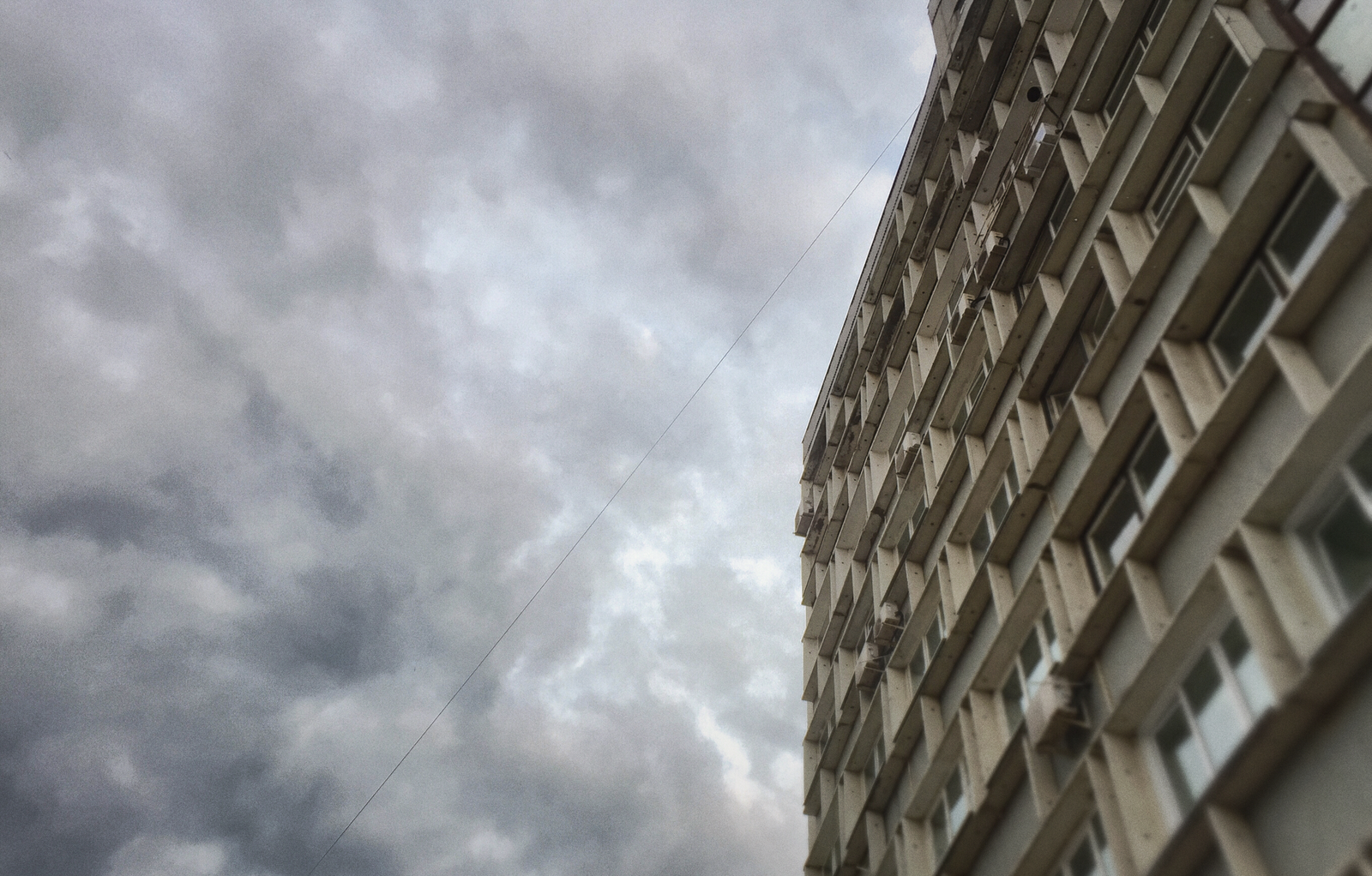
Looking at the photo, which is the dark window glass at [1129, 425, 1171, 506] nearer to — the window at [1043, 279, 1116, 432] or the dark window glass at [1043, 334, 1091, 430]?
Result: the window at [1043, 279, 1116, 432]

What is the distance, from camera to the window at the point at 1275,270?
1080cm

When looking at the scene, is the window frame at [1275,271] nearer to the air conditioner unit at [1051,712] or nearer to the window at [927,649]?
the air conditioner unit at [1051,712]

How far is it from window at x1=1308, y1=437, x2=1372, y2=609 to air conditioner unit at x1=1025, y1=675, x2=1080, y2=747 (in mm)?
3952

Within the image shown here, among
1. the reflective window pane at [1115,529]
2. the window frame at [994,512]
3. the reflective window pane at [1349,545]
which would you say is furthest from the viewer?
the window frame at [994,512]

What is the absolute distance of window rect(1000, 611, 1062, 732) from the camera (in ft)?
46.7

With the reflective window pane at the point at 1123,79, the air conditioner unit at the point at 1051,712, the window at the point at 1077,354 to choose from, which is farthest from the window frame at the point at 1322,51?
the air conditioner unit at the point at 1051,712

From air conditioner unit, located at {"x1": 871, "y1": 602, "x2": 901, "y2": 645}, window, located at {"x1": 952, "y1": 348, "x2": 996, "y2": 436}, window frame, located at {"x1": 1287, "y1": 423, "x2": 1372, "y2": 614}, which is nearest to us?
window frame, located at {"x1": 1287, "y1": 423, "x2": 1372, "y2": 614}

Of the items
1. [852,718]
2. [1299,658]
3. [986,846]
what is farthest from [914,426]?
[1299,658]

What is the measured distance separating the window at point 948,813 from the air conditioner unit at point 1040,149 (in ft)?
38.6

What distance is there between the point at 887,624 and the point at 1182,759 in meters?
10.8

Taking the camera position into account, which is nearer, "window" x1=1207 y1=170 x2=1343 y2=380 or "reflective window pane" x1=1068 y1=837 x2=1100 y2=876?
"window" x1=1207 y1=170 x2=1343 y2=380

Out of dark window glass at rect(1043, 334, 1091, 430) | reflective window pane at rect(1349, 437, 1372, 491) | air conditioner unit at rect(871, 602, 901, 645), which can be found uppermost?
dark window glass at rect(1043, 334, 1091, 430)

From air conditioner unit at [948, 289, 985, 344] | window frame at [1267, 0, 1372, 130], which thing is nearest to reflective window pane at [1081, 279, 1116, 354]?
window frame at [1267, 0, 1372, 130]

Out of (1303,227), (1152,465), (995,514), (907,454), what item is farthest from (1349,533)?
(907,454)
